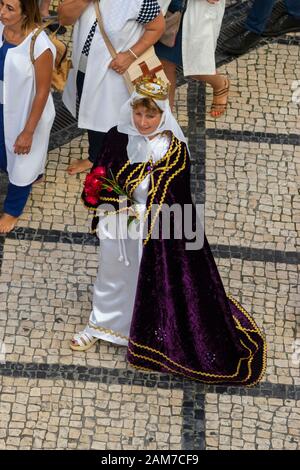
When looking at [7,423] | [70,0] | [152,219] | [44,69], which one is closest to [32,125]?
[44,69]

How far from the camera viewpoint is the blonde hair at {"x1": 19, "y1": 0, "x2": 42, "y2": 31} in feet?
21.0

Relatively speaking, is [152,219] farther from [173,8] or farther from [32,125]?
[173,8]

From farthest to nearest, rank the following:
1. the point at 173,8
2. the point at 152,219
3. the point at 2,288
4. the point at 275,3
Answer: the point at 275,3 → the point at 173,8 → the point at 2,288 → the point at 152,219

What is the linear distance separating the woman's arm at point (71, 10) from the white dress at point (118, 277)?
127 centimetres

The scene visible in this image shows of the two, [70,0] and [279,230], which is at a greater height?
[70,0]

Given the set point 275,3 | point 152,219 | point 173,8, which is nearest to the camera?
point 152,219

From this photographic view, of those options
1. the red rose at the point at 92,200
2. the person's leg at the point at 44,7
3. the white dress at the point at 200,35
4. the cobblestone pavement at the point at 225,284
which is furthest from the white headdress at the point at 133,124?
the person's leg at the point at 44,7

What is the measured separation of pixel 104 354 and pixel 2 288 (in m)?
0.84

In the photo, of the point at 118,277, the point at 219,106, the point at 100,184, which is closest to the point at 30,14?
the point at 100,184

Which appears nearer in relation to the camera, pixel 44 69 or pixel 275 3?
pixel 44 69

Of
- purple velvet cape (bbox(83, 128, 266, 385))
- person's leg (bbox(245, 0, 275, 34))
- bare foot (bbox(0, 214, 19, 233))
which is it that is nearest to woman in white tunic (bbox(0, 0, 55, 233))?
bare foot (bbox(0, 214, 19, 233))

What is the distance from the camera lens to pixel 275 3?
9.32m

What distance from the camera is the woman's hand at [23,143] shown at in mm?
6805

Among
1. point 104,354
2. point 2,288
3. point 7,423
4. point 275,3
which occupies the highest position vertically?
point 275,3
